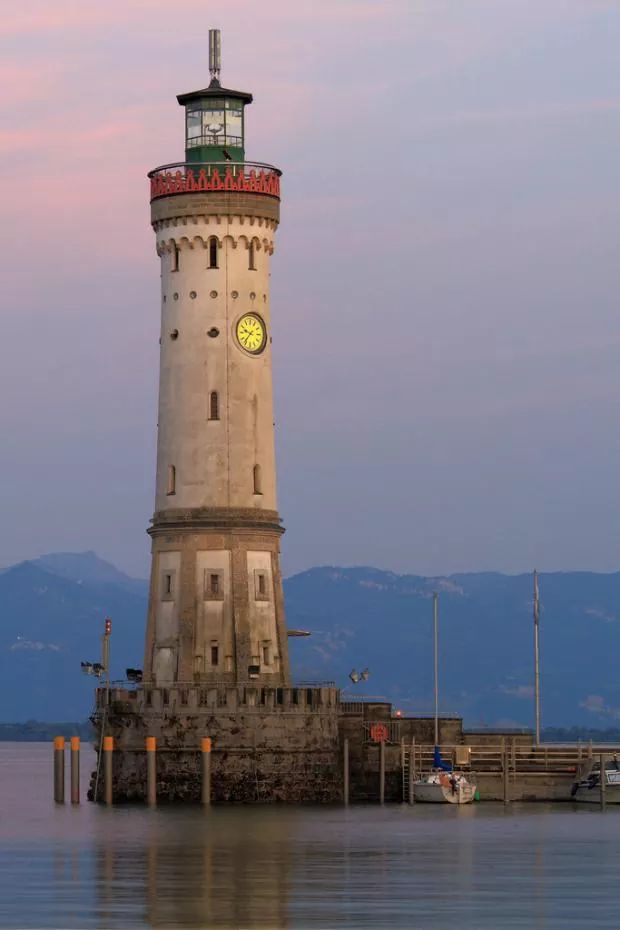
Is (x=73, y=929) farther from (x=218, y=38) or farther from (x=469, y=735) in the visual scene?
(x=218, y=38)

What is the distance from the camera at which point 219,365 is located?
11200 centimetres

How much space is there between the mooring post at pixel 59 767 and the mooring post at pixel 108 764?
298cm

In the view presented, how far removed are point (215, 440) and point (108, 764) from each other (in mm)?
15627

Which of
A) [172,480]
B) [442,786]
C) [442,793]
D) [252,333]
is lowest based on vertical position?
[442,793]

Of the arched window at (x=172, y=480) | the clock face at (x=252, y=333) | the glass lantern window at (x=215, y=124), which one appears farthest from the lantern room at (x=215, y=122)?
the arched window at (x=172, y=480)

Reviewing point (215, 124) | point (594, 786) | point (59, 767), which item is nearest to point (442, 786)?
point (594, 786)

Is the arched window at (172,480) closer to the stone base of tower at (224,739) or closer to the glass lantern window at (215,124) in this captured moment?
the stone base of tower at (224,739)

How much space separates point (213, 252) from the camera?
369 feet

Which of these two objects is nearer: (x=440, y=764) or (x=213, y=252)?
(x=440, y=764)

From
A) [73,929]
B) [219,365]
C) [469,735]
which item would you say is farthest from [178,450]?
[73,929]

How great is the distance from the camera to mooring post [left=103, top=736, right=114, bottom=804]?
10519cm

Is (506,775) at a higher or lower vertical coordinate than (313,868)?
higher

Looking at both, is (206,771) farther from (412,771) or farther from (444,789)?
(444,789)

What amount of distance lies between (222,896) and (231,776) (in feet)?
109
